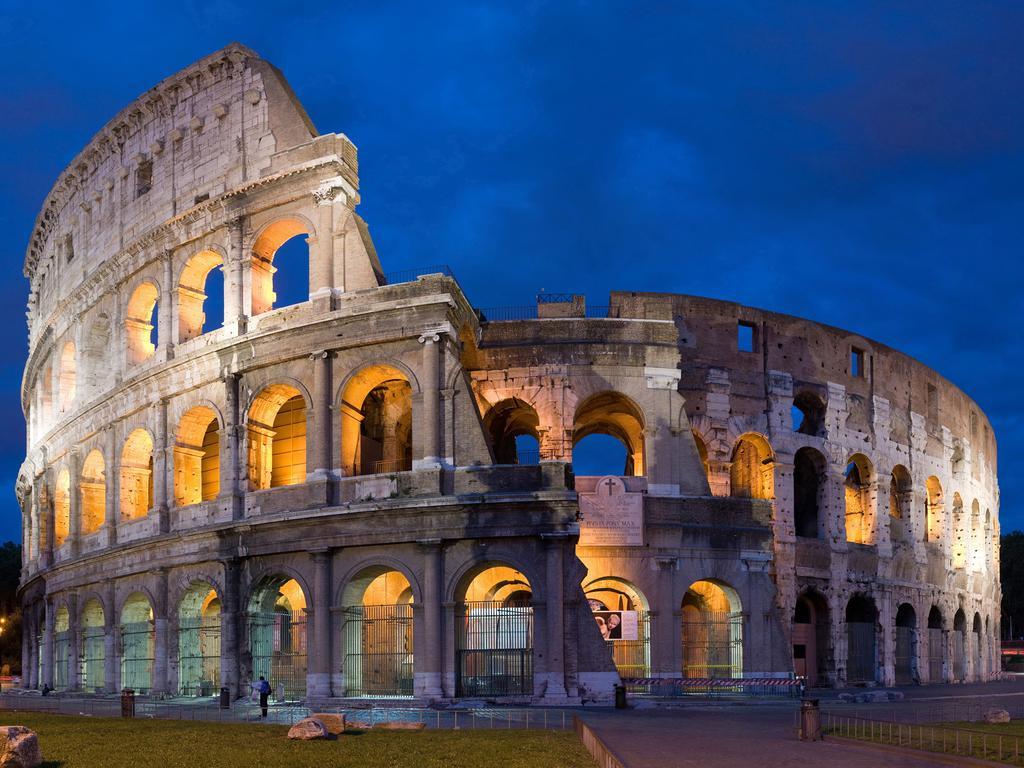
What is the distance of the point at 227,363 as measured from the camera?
2709 cm

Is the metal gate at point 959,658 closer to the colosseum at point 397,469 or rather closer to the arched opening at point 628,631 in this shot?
the colosseum at point 397,469

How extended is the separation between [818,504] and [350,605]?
15027 mm

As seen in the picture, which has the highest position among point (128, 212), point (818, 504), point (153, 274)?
point (128, 212)

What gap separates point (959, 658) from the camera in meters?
39.4

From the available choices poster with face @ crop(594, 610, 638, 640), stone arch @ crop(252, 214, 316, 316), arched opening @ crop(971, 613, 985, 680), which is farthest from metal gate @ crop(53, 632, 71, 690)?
arched opening @ crop(971, 613, 985, 680)

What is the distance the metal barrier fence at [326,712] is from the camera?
754 inches

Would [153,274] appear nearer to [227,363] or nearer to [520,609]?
[227,363]

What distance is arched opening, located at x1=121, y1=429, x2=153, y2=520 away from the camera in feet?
100

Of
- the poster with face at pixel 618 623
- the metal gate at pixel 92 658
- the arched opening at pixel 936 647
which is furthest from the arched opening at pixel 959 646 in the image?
the metal gate at pixel 92 658

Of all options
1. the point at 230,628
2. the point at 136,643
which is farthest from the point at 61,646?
the point at 230,628

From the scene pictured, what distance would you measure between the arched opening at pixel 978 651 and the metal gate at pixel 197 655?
27734mm

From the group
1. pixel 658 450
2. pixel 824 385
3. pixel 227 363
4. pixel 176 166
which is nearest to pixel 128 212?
pixel 176 166

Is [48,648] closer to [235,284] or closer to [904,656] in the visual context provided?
[235,284]

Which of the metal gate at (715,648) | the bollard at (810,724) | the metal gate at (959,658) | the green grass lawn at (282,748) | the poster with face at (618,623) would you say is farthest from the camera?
the metal gate at (959,658)
